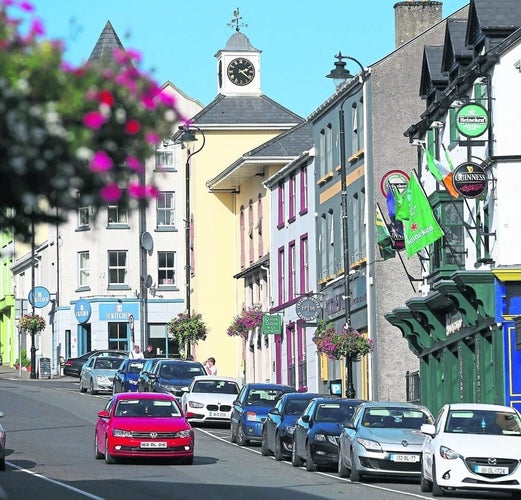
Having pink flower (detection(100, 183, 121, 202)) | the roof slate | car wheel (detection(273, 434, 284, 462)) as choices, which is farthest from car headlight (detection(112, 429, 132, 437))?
the roof slate

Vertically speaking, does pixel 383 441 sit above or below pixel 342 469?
above

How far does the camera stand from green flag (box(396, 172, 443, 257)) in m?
38.3

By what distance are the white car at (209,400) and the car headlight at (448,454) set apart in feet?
64.5

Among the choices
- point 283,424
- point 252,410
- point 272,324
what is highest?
point 272,324

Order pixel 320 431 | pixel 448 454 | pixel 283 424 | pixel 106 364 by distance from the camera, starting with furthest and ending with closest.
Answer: pixel 106 364 → pixel 283 424 → pixel 320 431 → pixel 448 454

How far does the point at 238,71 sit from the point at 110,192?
255ft

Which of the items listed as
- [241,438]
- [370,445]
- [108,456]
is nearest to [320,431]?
[370,445]

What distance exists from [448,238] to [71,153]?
1292 inches

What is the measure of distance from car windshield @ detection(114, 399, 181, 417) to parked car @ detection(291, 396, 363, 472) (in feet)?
8.66

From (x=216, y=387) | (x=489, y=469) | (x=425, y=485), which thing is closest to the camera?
(x=489, y=469)

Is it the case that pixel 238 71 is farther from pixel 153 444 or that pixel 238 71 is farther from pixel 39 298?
pixel 153 444

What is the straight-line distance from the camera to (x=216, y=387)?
153ft

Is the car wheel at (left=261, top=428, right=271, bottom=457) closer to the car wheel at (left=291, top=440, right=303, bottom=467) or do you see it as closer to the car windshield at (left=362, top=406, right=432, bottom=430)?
the car wheel at (left=291, top=440, right=303, bottom=467)

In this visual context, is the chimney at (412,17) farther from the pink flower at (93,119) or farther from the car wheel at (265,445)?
the pink flower at (93,119)
